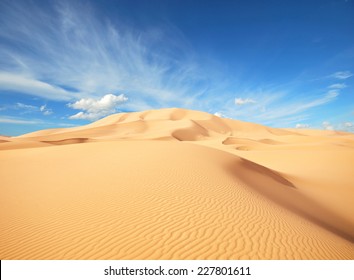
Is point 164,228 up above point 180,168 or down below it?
below

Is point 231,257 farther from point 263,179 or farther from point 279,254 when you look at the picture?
point 263,179

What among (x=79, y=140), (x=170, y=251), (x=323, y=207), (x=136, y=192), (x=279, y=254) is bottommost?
(x=323, y=207)

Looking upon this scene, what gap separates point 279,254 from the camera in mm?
3688

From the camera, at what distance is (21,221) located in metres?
4.76

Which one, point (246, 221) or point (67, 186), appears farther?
point (67, 186)

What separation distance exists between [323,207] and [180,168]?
23.7ft

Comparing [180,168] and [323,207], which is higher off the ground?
[180,168]

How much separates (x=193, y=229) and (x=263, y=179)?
8193mm

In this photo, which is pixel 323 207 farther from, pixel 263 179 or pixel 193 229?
pixel 193 229
